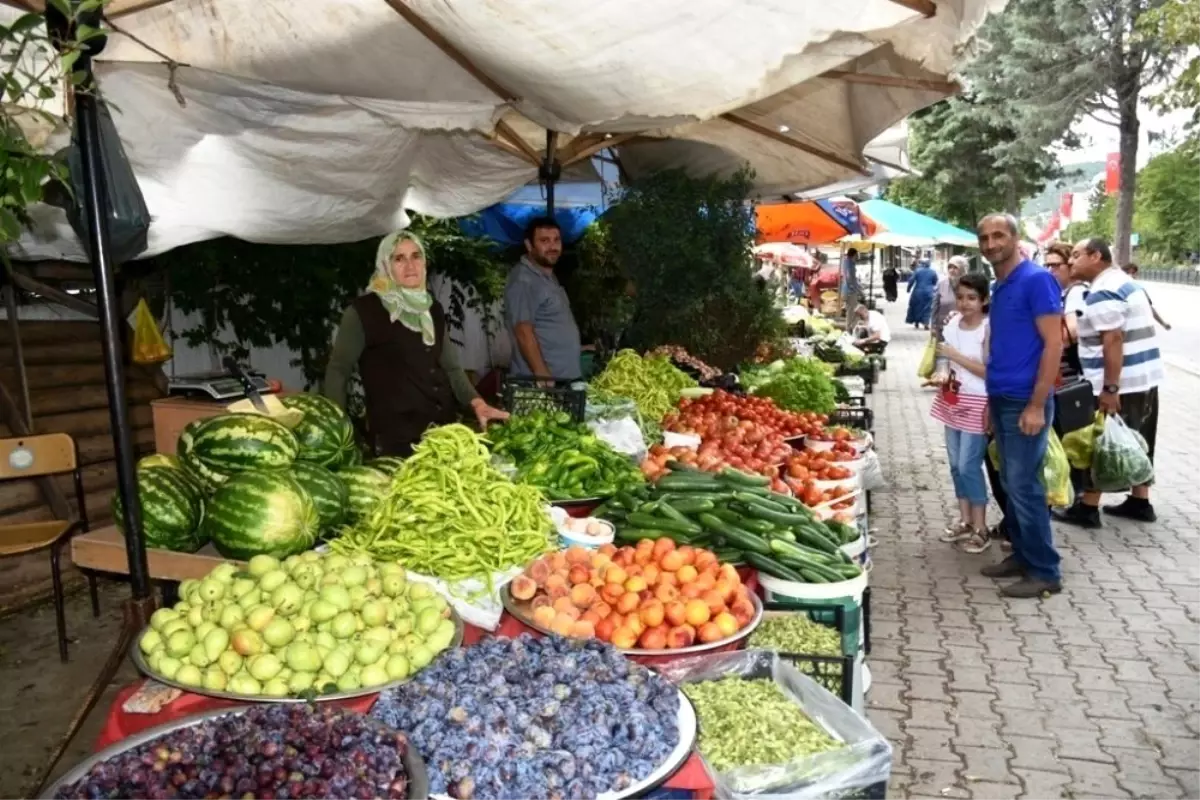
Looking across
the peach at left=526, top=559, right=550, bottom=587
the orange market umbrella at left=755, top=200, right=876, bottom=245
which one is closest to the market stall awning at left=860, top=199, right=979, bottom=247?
the orange market umbrella at left=755, top=200, right=876, bottom=245

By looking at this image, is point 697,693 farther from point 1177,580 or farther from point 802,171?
point 802,171

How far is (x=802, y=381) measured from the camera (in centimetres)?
723

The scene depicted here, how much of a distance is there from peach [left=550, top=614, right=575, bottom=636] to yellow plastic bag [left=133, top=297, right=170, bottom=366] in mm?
4553

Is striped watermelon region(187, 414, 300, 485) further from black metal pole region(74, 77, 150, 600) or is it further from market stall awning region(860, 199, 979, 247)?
market stall awning region(860, 199, 979, 247)

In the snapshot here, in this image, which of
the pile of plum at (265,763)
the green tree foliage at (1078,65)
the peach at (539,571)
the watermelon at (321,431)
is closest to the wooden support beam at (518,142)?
the watermelon at (321,431)

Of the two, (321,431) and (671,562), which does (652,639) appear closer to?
(671,562)

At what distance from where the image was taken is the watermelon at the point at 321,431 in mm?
3674

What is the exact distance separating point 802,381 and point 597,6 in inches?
191

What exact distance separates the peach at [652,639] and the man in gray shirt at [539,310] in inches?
129

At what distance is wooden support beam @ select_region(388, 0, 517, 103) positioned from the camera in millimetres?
3244

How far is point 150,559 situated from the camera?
10.6ft

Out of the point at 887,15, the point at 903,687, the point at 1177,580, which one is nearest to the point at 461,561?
the point at 887,15

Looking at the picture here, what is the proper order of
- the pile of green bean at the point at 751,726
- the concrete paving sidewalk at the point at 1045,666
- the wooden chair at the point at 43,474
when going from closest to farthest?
the pile of green bean at the point at 751,726 < the concrete paving sidewalk at the point at 1045,666 < the wooden chair at the point at 43,474

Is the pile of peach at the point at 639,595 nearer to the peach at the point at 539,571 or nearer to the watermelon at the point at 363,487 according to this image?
the peach at the point at 539,571
